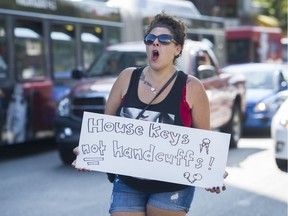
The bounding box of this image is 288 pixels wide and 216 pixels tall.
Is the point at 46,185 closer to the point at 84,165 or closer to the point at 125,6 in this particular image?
the point at 84,165

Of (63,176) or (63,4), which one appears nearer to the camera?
(63,176)

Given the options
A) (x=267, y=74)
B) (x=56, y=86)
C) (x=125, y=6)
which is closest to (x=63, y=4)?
(x=56, y=86)

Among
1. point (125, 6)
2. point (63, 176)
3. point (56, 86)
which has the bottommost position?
point (63, 176)

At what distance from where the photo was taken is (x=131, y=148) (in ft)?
13.2

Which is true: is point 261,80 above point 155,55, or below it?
below

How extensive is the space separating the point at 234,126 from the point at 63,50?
3587 millimetres

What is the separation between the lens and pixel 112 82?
35.0ft

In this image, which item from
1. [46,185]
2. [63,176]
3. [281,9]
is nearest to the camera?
[46,185]

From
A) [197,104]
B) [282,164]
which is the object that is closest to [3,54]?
[282,164]

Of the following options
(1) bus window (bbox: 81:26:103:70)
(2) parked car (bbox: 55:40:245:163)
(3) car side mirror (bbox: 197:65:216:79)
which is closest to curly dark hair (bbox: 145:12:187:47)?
(2) parked car (bbox: 55:40:245:163)

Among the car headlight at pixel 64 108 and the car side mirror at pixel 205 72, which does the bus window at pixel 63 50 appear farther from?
the car side mirror at pixel 205 72

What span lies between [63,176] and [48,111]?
2872 mm

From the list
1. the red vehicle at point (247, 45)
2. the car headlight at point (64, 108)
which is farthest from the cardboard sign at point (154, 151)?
the red vehicle at point (247, 45)

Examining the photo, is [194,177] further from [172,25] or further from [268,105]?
[268,105]
